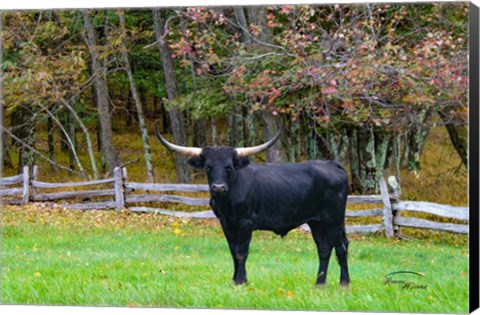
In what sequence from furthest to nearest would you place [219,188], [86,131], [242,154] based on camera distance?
[86,131], [242,154], [219,188]

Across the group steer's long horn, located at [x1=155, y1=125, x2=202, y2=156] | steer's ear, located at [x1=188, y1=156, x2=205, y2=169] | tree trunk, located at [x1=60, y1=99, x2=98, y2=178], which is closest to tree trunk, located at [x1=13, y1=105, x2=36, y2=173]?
tree trunk, located at [x1=60, y1=99, x2=98, y2=178]

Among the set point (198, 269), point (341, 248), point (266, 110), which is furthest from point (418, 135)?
point (198, 269)

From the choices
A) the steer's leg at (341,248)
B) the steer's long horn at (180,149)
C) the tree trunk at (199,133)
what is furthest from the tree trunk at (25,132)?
the steer's leg at (341,248)

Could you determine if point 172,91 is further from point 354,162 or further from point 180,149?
point 354,162

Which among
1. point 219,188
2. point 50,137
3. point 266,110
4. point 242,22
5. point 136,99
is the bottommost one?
point 219,188

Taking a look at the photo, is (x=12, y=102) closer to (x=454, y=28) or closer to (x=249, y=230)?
(x=249, y=230)

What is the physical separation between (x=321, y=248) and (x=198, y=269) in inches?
47.2

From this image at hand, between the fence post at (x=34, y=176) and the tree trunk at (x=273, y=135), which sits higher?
the tree trunk at (x=273, y=135)

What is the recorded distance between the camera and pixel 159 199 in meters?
9.95

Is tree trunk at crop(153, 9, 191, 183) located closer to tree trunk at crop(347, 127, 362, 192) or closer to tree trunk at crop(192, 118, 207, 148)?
tree trunk at crop(192, 118, 207, 148)

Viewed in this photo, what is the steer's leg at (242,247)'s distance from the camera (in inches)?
335

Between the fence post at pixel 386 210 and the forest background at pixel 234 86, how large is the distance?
139 mm

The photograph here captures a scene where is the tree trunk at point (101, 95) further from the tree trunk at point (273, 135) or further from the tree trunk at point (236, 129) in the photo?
the tree trunk at point (273, 135)

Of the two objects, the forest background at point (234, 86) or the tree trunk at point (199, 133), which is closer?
the forest background at point (234, 86)
